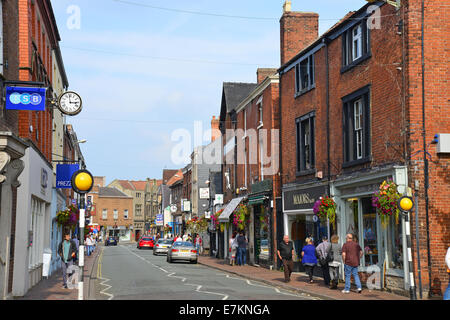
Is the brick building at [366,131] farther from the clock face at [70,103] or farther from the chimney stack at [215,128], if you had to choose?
the chimney stack at [215,128]

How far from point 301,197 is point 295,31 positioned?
8823mm

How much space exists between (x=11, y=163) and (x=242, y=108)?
2349cm

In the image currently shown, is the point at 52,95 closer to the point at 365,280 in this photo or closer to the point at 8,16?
the point at 8,16

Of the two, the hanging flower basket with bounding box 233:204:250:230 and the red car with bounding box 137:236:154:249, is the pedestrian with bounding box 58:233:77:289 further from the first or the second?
the red car with bounding box 137:236:154:249

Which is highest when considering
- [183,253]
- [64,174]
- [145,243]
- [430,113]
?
[430,113]

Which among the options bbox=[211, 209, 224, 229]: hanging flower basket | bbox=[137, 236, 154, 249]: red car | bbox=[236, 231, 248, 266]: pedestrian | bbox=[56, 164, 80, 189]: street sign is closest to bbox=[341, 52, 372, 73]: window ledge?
bbox=[56, 164, 80, 189]: street sign

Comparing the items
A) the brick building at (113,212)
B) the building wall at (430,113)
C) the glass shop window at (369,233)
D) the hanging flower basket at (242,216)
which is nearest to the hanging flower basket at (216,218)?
the hanging flower basket at (242,216)

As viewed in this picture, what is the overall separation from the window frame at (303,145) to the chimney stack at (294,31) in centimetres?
455

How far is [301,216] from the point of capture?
25281 millimetres

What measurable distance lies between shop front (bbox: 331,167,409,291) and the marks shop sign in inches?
64.8

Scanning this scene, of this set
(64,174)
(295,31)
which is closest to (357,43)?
(295,31)

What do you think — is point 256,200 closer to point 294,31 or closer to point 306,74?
point 306,74

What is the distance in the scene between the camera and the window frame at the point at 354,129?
18.5 meters
